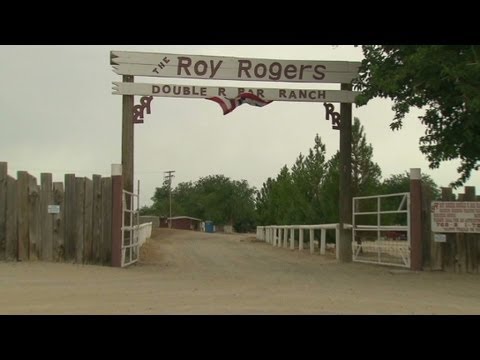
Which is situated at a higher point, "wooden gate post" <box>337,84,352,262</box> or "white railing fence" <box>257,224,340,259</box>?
"wooden gate post" <box>337,84,352,262</box>

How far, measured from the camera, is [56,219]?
14.9 m

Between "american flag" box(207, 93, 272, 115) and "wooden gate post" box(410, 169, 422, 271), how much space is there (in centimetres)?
503

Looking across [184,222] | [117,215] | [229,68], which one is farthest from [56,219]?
[184,222]

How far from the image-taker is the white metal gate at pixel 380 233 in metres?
16.6

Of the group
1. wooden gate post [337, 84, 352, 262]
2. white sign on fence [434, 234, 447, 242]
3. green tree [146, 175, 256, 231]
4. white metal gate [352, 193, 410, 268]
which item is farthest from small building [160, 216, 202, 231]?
white sign on fence [434, 234, 447, 242]

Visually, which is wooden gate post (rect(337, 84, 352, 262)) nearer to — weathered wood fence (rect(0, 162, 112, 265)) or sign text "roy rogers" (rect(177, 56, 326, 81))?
sign text "roy rogers" (rect(177, 56, 326, 81))

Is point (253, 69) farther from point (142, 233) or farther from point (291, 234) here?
point (142, 233)

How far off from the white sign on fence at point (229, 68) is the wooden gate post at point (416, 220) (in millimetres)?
4145

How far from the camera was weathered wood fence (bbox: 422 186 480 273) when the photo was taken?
51.1ft

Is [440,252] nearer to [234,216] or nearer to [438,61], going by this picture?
[438,61]

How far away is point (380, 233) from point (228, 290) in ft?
29.6

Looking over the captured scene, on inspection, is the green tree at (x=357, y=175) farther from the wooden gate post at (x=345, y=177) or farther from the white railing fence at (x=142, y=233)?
the white railing fence at (x=142, y=233)

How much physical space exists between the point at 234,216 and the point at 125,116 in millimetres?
90765

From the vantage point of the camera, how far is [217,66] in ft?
61.2
